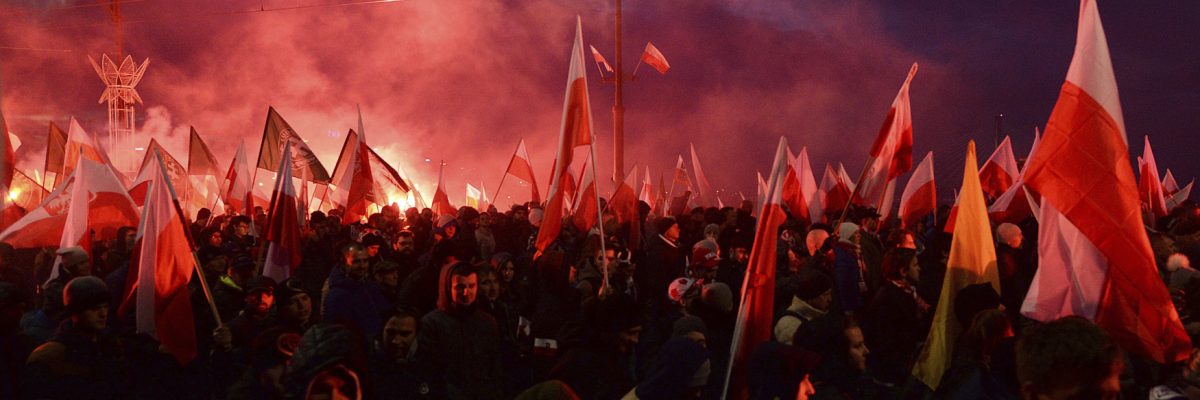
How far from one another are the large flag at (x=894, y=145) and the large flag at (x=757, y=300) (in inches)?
155

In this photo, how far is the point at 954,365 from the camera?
409cm

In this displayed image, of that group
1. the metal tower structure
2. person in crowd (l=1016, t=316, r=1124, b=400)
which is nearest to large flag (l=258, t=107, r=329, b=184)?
person in crowd (l=1016, t=316, r=1124, b=400)

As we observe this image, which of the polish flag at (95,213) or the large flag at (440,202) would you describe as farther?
the large flag at (440,202)

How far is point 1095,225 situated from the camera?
4.81 m

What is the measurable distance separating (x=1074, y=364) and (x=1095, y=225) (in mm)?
2600

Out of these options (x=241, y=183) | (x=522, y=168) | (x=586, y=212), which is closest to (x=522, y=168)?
(x=522, y=168)

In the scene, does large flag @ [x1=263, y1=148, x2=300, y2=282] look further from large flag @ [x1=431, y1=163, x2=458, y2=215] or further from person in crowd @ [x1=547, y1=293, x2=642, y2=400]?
large flag @ [x1=431, y1=163, x2=458, y2=215]

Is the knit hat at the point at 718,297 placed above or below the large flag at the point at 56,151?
below

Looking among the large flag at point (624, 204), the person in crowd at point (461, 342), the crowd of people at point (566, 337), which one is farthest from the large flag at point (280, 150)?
the person in crowd at point (461, 342)

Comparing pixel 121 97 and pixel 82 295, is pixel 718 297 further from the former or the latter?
pixel 121 97

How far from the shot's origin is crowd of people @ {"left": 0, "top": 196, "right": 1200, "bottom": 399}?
3.30 metres

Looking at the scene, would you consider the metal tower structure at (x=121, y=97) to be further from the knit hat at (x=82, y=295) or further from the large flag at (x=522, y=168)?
the knit hat at (x=82, y=295)

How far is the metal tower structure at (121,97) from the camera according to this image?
116 ft

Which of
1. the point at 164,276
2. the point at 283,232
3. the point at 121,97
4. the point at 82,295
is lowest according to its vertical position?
the point at 82,295
